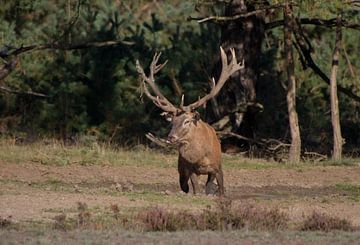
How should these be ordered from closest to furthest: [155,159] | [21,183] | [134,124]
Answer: [21,183] < [155,159] < [134,124]

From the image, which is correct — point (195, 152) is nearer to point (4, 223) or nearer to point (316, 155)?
point (4, 223)

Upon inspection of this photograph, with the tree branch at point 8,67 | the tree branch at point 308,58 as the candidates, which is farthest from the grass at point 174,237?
the tree branch at point 8,67

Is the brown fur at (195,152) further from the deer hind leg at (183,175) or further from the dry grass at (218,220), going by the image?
the dry grass at (218,220)

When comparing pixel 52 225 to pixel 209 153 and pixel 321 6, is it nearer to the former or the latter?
pixel 209 153

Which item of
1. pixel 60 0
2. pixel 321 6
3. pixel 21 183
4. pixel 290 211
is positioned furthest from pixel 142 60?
pixel 290 211

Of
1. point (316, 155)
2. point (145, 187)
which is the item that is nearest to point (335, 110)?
point (316, 155)

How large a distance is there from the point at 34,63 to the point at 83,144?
4.41m

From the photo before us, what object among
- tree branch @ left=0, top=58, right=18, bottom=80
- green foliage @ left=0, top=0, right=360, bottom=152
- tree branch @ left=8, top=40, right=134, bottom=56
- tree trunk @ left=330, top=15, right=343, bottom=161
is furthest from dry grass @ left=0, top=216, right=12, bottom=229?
green foliage @ left=0, top=0, right=360, bottom=152

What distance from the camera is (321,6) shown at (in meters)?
21.5

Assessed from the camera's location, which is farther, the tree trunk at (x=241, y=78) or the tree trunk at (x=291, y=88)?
the tree trunk at (x=241, y=78)

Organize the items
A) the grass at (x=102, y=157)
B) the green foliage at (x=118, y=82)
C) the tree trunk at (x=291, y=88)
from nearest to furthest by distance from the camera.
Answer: the grass at (x=102, y=157) < the tree trunk at (x=291, y=88) < the green foliage at (x=118, y=82)

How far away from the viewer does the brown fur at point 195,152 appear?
17.6 m

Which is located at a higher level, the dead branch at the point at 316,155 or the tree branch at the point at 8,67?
the tree branch at the point at 8,67

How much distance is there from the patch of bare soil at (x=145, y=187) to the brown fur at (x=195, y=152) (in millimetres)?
629
